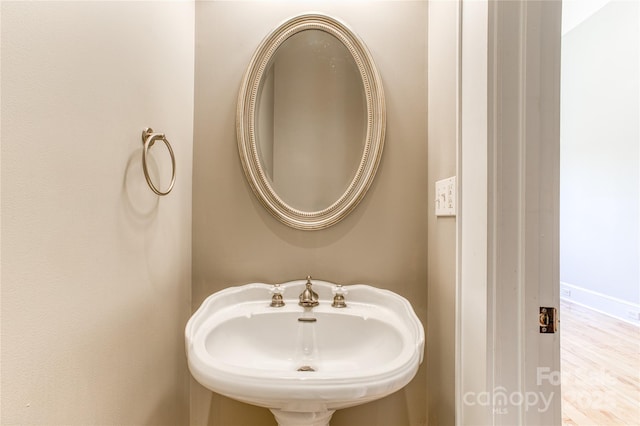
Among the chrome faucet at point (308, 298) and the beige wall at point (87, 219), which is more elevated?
the beige wall at point (87, 219)

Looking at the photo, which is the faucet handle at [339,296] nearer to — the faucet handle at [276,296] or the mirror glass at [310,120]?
the faucet handle at [276,296]

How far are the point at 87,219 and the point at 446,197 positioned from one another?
2.90ft

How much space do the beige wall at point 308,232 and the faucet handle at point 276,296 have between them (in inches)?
1.7

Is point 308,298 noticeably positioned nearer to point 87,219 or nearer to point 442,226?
point 442,226

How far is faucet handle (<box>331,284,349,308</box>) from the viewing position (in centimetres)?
106

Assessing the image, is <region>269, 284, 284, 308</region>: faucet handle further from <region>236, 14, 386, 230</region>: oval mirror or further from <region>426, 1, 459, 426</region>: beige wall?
<region>426, 1, 459, 426</region>: beige wall

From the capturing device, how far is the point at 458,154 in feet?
2.56

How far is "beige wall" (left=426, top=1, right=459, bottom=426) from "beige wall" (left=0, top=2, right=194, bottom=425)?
843 mm

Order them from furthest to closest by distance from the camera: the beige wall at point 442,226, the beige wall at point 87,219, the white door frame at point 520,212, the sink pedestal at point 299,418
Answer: the beige wall at point 442,226 < the sink pedestal at point 299,418 < the white door frame at point 520,212 < the beige wall at point 87,219

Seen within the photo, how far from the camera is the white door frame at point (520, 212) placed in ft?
2.04

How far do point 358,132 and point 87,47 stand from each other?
794mm
